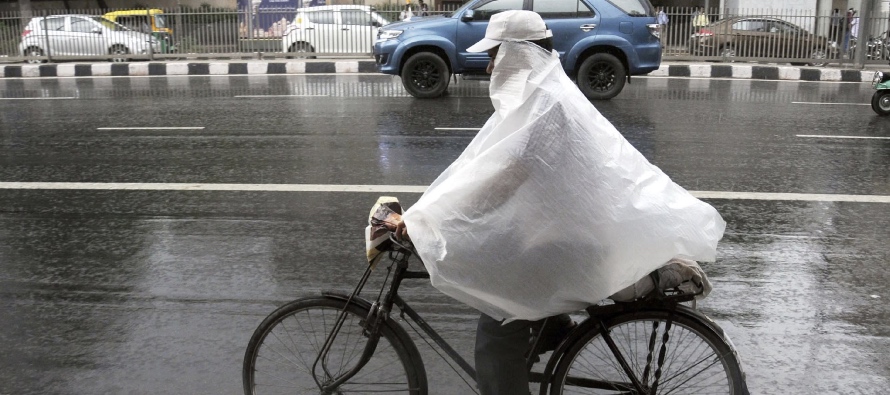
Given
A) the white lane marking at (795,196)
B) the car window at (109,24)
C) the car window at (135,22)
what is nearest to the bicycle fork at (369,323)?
the white lane marking at (795,196)

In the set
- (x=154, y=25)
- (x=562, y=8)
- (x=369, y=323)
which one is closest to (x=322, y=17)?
(x=154, y=25)

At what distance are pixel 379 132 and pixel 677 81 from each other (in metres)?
8.37

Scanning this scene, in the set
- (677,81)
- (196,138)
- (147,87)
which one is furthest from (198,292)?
(677,81)

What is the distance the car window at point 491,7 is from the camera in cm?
1317

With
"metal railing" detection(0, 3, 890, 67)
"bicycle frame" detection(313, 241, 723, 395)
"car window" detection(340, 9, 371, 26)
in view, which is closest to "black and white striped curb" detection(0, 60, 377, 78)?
"metal railing" detection(0, 3, 890, 67)

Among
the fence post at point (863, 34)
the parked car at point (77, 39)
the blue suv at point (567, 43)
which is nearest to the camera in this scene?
the blue suv at point (567, 43)

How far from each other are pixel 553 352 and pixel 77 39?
68.5 ft

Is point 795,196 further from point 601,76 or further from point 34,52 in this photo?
point 34,52

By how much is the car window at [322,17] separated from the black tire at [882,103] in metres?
12.3

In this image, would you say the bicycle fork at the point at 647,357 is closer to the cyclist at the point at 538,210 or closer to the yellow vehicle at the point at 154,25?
the cyclist at the point at 538,210

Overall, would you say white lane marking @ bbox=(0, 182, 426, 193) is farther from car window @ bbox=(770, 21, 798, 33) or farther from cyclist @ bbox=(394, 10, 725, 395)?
car window @ bbox=(770, 21, 798, 33)

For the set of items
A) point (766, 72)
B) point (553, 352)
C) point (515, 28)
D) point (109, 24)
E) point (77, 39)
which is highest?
point (109, 24)

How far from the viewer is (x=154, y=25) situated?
71.4 ft

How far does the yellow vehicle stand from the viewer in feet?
70.1
